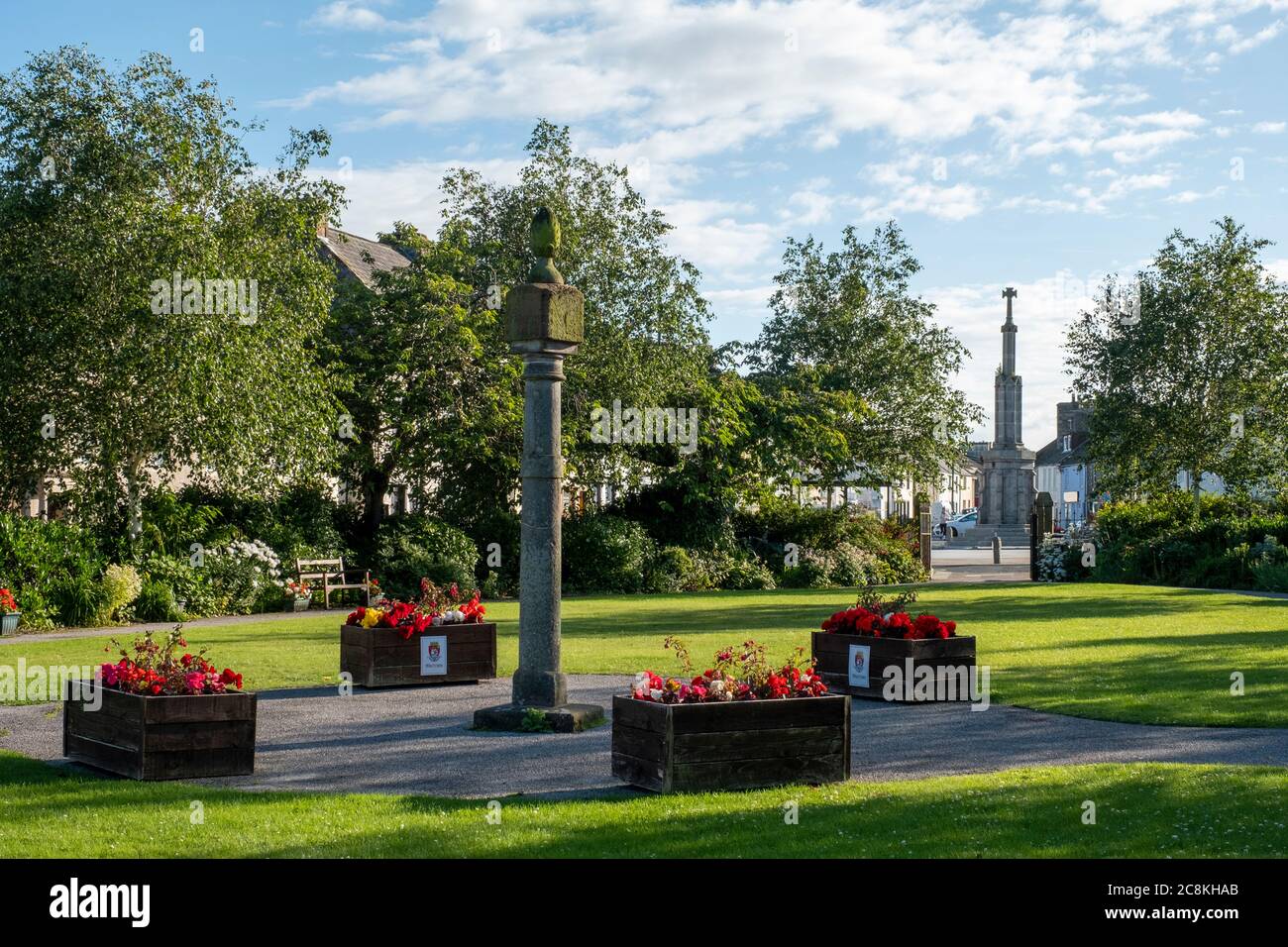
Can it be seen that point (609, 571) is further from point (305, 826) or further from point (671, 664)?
point (305, 826)

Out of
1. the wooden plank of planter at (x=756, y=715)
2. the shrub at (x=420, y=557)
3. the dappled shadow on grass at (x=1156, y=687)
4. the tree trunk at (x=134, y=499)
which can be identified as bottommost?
the dappled shadow on grass at (x=1156, y=687)

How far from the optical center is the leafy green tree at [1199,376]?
1161 inches

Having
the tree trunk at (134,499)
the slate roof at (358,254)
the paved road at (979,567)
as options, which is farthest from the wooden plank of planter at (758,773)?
the slate roof at (358,254)

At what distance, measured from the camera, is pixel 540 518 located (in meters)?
11.5

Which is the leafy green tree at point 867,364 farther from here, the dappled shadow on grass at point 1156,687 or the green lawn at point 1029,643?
the dappled shadow on grass at point 1156,687

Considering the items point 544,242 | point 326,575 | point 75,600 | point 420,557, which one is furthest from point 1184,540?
point 544,242

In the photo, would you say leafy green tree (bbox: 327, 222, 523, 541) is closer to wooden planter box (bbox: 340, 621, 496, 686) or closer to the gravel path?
wooden planter box (bbox: 340, 621, 496, 686)

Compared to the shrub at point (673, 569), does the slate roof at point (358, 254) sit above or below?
above

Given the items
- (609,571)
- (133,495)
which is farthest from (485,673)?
(609,571)

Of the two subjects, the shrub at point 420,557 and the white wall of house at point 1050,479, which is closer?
the shrub at point 420,557

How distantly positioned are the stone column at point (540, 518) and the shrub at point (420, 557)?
16.1 m

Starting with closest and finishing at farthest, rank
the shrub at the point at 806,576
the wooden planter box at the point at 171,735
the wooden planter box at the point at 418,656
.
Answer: the wooden planter box at the point at 171,735
the wooden planter box at the point at 418,656
the shrub at the point at 806,576

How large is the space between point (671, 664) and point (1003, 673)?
3791mm
